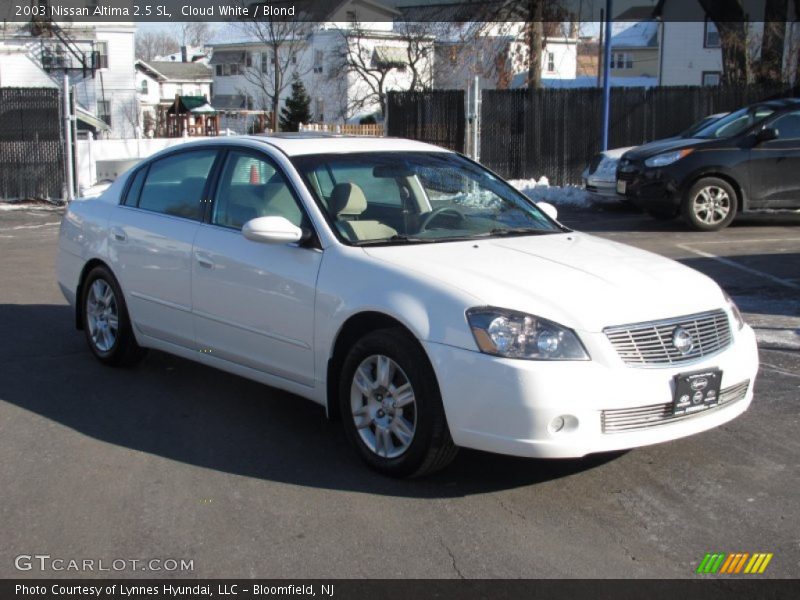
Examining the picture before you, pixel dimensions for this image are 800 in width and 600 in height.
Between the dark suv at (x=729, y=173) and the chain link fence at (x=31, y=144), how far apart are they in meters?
11.5

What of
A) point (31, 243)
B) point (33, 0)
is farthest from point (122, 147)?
point (33, 0)

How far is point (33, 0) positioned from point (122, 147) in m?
23.7

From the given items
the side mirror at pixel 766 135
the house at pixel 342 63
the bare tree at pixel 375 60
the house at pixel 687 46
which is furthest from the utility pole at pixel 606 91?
the house at pixel 687 46

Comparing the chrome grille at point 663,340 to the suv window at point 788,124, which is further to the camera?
the suv window at point 788,124

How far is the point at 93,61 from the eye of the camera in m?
43.2

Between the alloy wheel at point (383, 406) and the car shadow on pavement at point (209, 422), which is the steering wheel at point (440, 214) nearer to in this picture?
the alloy wheel at point (383, 406)

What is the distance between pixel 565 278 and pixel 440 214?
1.14 metres

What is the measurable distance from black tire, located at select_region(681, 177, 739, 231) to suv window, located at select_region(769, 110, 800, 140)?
107 centimetres

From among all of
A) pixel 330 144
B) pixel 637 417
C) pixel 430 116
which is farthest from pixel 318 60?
pixel 637 417

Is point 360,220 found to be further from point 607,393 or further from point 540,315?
point 607,393

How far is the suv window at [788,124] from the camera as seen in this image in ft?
44.1

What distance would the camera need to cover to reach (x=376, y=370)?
4.68 m

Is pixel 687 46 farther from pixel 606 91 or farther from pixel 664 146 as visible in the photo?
pixel 664 146

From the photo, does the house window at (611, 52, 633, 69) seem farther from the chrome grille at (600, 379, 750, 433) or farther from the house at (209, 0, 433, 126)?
the chrome grille at (600, 379, 750, 433)
